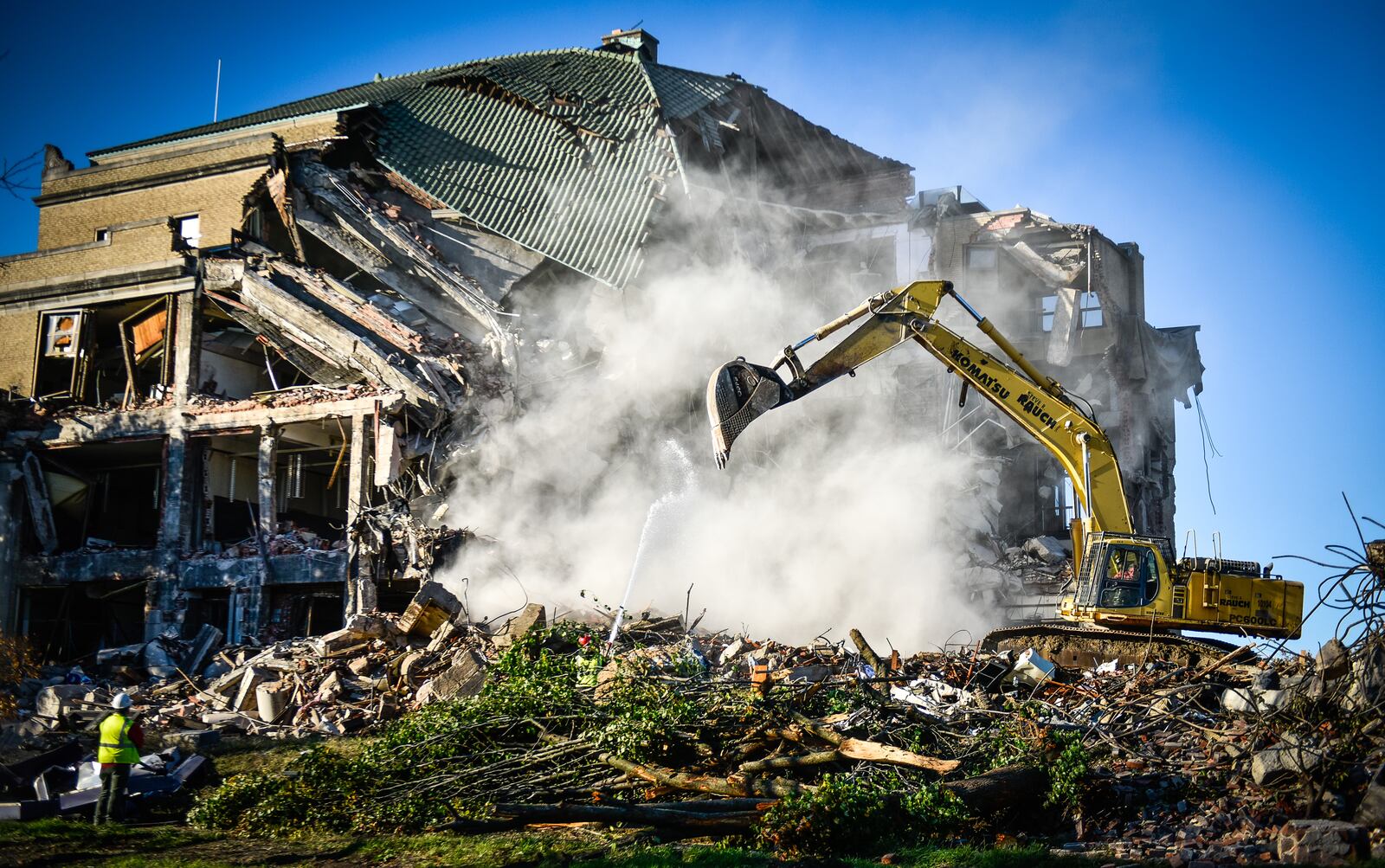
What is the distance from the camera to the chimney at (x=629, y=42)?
28.6m

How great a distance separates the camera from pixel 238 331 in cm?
2208

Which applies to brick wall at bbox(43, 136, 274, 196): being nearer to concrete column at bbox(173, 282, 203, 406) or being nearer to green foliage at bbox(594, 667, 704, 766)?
concrete column at bbox(173, 282, 203, 406)

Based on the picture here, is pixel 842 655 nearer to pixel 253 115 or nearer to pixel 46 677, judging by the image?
pixel 46 677

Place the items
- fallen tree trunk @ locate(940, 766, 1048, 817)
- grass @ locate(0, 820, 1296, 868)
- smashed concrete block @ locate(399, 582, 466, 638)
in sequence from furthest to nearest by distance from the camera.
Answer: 1. smashed concrete block @ locate(399, 582, 466, 638)
2. fallen tree trunk @ locate(940, 766, 1048, 817)
3. grass @ locate(0, 820, 1296, 868)

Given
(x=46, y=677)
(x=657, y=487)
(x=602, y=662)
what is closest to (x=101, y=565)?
(x=46, y=677)

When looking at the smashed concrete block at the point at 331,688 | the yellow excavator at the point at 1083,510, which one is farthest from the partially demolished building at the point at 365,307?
the yellow excavator at the point at 1083,510

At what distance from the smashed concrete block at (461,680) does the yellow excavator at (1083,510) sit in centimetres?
365

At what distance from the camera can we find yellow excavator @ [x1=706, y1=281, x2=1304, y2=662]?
41.5 ft

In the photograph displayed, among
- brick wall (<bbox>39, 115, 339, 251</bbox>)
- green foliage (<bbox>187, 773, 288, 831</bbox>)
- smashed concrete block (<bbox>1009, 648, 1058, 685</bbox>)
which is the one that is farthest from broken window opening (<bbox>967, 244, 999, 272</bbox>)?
green foliage (<bbox>187, 773, 288, 831</bbox>)

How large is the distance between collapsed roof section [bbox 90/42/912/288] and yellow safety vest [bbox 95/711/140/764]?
12.7m

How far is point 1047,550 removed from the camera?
2180cm

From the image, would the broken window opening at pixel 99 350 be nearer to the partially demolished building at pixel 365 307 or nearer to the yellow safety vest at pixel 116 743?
the partially demolished building at pixel 365 307

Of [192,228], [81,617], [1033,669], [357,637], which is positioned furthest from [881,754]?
[192,228]

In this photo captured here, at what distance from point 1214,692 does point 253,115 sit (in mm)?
25965
